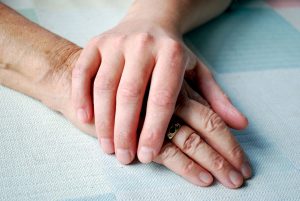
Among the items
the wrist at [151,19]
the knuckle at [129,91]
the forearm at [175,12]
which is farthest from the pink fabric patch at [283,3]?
the knuckle at [129,91]

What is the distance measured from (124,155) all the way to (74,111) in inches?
5.6

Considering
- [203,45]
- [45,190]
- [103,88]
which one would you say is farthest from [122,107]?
[203,45]

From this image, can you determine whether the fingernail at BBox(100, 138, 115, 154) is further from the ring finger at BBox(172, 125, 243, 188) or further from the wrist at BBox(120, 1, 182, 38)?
the wrist at BBox(120, 1, 182, 38)

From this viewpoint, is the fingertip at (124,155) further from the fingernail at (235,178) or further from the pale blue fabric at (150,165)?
the fingernail at (235,178)

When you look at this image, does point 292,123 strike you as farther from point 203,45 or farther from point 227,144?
point 203,45

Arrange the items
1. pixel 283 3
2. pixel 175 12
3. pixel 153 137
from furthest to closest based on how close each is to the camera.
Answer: pixel 283 3, pixel 175 12, pixel 153 137

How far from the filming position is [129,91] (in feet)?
2.09

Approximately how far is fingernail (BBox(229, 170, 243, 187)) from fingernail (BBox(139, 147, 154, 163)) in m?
0.14

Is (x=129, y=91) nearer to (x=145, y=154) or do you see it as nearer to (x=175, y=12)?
(x=145, y=154)

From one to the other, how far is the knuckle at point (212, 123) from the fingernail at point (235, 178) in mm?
78

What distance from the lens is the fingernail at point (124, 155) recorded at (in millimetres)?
648

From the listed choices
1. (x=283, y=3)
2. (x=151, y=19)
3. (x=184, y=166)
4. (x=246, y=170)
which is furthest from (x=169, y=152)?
(x=283, y=3)

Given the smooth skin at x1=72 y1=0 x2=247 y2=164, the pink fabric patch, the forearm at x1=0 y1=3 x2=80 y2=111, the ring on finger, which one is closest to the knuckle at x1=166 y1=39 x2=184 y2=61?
the smooth skin at x1=72 y1=0 x2=247 y2=164

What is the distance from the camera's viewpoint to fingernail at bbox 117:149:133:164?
65cm
